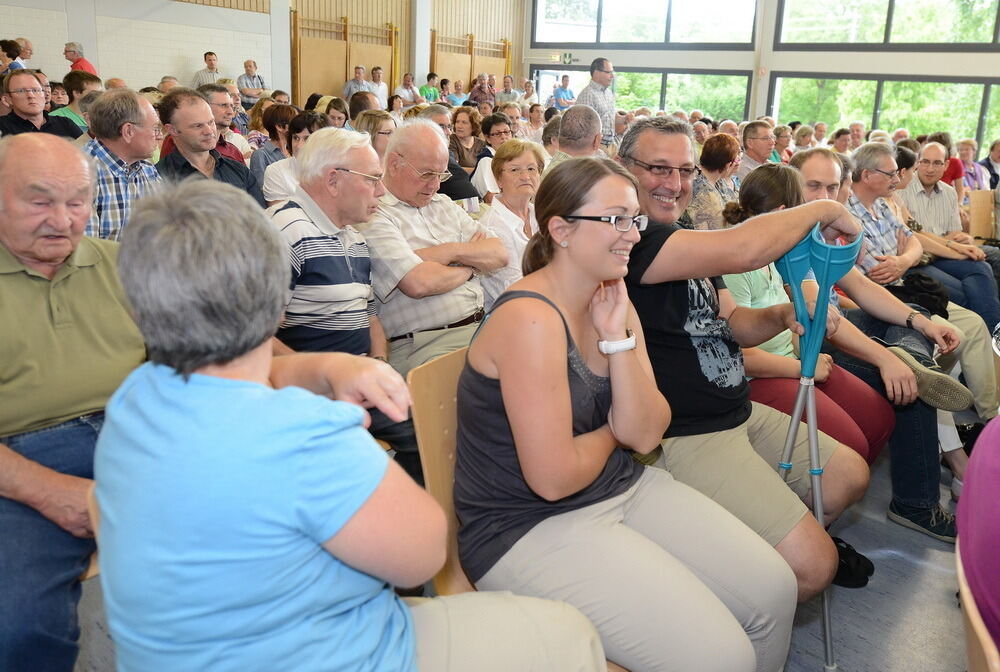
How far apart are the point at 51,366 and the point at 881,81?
46.3 feet

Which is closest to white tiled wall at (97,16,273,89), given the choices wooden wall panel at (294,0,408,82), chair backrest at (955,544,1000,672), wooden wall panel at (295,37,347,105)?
wooden wall panel at (295,37,347,105)

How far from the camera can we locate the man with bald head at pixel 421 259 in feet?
8.33

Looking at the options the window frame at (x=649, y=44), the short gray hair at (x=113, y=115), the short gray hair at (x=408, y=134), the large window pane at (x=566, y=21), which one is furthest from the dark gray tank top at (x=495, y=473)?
the large window pane at (x=566, y=21)

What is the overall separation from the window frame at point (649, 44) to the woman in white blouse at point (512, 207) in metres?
12.6

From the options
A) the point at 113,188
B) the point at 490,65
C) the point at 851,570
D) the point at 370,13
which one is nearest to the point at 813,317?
the point at 851,570

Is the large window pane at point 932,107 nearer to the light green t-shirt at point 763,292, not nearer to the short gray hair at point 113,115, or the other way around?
the light green t-shirt at point 763,292

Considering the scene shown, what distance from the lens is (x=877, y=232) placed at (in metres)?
3.98

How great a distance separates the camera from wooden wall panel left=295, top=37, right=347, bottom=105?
44.8 feet

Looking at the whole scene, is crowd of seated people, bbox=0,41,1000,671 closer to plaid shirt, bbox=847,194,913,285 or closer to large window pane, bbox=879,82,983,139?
plaid shirt, bbox=847,194,913,285

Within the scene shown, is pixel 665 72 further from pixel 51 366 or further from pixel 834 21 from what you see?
pixel 51 366

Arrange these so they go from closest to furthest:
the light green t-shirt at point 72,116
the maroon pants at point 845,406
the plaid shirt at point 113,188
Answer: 1. the maroon pants at point 845,406
2. the plaid shirt at point 113,188
3. the light green t-shirt at point 72,116

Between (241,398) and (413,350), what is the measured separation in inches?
68.7

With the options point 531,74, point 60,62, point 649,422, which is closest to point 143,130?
point 649,422

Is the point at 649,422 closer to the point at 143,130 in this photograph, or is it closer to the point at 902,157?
the point at 143,130
